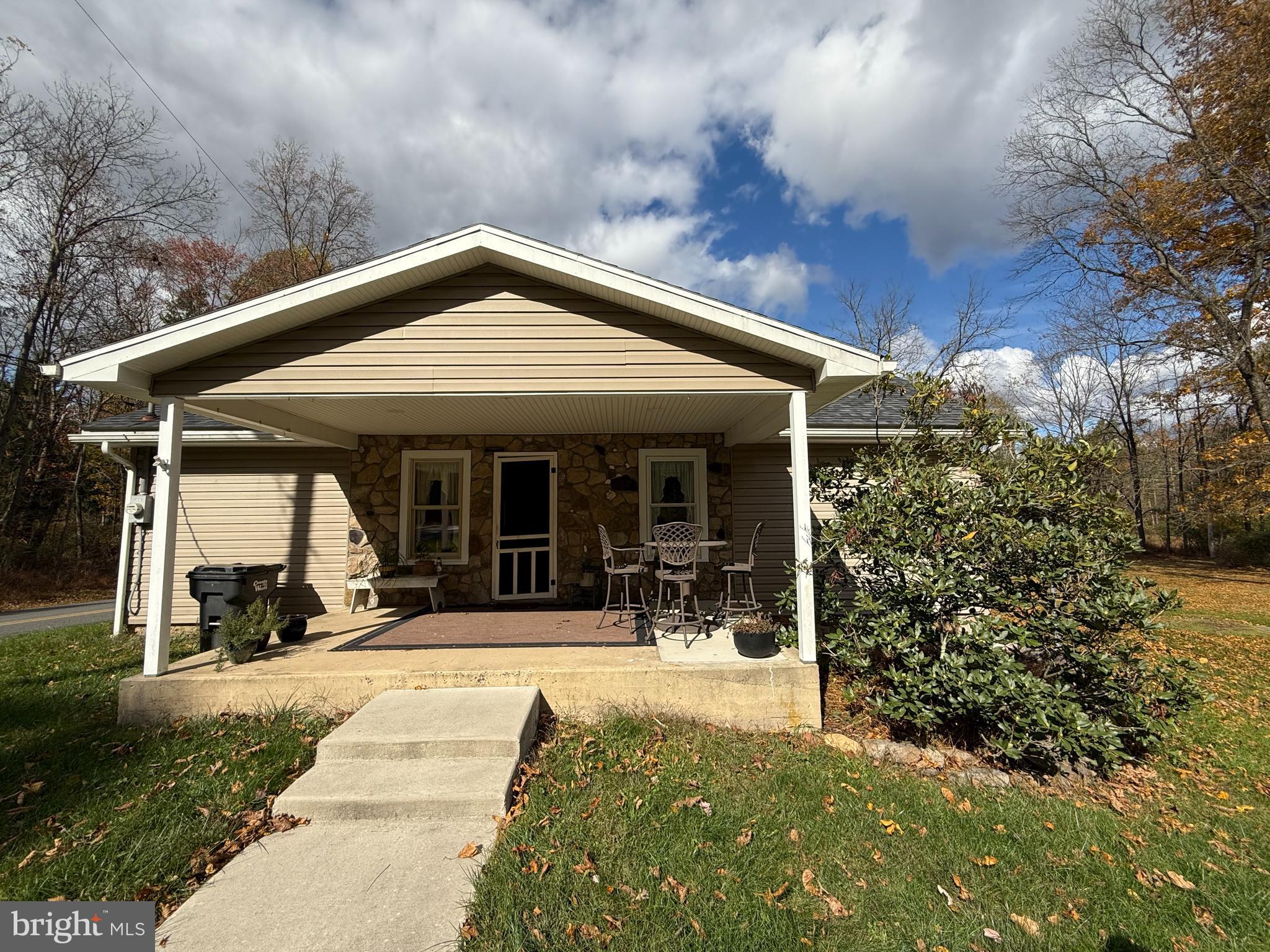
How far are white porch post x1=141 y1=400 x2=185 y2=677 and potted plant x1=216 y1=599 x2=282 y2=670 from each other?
1.17 feet

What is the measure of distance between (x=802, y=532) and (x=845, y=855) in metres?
2.18

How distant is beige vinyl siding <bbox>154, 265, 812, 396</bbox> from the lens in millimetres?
4289

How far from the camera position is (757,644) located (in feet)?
14.0

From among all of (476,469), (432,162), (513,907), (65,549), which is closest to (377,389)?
(476,469)

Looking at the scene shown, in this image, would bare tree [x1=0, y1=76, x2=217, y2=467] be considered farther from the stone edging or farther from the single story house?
the stone edging

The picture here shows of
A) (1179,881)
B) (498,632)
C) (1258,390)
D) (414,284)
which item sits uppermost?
(1258,390)

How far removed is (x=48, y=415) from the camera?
47.5ft

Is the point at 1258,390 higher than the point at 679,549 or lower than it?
higher

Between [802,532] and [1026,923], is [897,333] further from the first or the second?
[1026,923]

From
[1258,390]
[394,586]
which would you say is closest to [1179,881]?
[394,586]

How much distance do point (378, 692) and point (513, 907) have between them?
2.43 meters

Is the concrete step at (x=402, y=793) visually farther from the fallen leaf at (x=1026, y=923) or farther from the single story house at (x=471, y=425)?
the fallen leaf at (x=1026, y=923)

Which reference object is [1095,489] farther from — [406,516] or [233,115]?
[233,115]

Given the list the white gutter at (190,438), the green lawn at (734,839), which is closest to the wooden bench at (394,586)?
the white gutter at (190,438)
